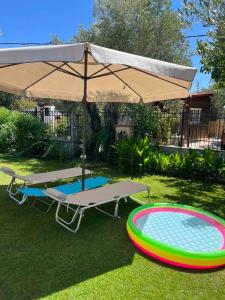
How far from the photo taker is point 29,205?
18.6ft

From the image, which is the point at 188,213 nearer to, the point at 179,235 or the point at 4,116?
the point at 179,235

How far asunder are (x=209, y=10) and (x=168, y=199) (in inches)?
168

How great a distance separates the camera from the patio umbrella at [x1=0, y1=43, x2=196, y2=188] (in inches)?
136

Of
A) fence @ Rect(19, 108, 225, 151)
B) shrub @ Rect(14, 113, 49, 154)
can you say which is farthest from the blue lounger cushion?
shrub @ Rect(14, 113, 49, 154)

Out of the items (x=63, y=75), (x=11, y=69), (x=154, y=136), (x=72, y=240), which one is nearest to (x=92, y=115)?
(x=154, y=136)

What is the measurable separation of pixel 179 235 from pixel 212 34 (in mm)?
4375

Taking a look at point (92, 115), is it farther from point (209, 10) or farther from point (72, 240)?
point (72, 240)

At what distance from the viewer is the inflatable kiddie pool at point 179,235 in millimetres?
3654

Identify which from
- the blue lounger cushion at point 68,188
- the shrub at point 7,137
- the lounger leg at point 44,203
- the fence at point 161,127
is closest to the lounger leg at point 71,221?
the lounger leg at point 44,203

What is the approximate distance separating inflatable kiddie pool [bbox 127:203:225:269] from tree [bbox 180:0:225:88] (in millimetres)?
2948

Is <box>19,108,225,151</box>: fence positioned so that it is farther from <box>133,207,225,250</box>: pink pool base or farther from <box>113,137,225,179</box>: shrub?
<box>133,207,225,250</box>: pink pool base

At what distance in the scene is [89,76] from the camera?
5.52 metres

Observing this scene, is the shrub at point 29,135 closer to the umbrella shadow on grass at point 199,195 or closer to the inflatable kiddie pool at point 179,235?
the umbrella shadow on grass at point 199,195

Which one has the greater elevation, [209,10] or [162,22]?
[162,22]
